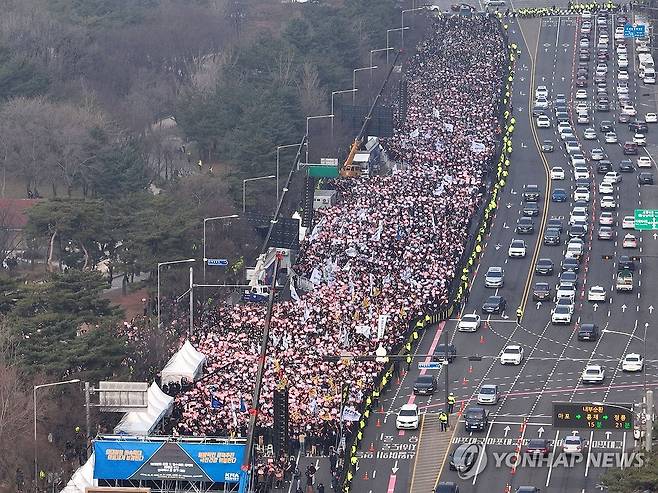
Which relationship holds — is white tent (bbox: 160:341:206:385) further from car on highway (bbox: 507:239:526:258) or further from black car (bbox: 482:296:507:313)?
car on highway (bbox: 507:239:526:258)

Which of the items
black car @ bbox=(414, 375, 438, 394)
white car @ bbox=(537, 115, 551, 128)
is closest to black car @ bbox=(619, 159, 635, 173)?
white car @ bbox=(537, 115, 551, 128)

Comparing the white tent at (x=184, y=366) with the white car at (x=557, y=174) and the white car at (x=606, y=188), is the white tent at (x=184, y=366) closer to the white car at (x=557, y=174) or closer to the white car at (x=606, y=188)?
the white car at (x=606, y=188)

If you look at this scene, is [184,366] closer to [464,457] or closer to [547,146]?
[464,457]

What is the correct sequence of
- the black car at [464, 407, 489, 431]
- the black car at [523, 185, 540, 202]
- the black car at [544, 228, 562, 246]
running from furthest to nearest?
the black car at [523, 185, 540, 202] < the black car at [544, 228, 562, 246] < the black car at [464, 407, 489, 431]

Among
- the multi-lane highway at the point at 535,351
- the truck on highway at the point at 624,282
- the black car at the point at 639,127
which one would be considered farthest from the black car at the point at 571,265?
the black car at the point at 639,127

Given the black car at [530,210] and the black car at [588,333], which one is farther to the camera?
A: the black car at [530,210]

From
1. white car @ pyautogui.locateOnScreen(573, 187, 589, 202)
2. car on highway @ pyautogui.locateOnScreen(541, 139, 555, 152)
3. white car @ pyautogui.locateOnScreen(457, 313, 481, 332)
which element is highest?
white car @ pyautogui.locateOnScreen(457, 313, 481, 332)
